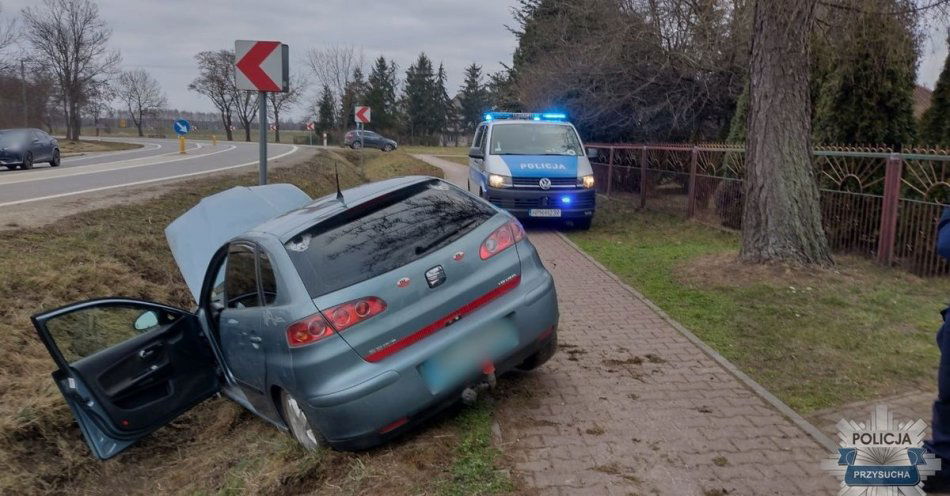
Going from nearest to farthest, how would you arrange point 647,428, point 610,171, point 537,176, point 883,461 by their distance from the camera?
point 883,461
point 647,428
point 537,176
point 610,171

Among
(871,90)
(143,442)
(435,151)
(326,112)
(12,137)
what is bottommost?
(143,442)

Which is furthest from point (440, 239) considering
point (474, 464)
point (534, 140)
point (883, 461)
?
point (534, 140)

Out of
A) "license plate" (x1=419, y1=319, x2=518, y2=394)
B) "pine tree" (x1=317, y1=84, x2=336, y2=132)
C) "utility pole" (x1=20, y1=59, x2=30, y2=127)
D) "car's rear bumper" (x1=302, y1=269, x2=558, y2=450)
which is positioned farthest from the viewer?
"pine tree" (x1=317, y1=84, x2=336, y2=132)

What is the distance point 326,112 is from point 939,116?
69007mm

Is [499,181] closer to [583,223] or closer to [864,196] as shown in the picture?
[583,223]

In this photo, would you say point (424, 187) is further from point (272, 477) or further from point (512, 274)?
point (272, 477)

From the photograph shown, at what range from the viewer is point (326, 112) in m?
73.8

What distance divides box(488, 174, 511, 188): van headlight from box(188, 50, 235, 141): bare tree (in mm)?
68726

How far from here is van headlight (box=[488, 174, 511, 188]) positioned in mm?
12234

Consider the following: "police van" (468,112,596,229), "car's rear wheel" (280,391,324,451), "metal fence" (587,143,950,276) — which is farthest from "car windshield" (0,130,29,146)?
"car's rear wheel" (280,391,324,451)

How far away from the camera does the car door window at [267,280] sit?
407cm

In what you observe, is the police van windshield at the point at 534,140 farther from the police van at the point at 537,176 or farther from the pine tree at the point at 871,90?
the pine tree at the point at 871,90

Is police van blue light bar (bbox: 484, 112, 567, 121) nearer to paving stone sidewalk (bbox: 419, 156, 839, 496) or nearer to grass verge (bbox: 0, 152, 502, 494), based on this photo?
grass verge (bbox: 0, 152, 502, 494)

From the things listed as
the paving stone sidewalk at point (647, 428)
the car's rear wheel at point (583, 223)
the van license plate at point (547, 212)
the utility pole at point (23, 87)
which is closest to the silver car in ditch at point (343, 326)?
the paving stone sidewalk at point (647, 428)
